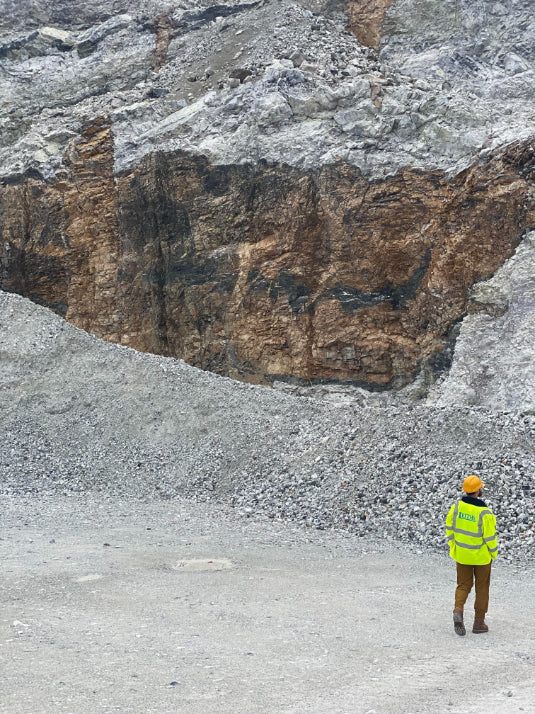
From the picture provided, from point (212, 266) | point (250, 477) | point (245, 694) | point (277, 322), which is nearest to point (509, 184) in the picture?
point (277, 322)

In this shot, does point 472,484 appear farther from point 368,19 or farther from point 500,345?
point 368,19

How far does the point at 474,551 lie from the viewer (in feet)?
20.6

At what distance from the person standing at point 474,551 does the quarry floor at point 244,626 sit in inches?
8.9

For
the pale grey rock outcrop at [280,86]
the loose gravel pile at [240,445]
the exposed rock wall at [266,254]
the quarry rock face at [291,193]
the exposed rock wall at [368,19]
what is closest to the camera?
the loose gravel pile at [240,445]

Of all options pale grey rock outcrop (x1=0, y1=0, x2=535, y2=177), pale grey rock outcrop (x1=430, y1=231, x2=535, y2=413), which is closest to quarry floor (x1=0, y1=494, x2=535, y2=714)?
pale grey rock outcrop (x1=430, y1=231, x2=535, y2=413)

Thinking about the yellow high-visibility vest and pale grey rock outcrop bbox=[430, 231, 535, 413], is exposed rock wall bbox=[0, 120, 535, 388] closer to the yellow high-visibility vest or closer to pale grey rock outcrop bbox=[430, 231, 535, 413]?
pale grey rock outcrop bbox=[430, 231, 535, 413]

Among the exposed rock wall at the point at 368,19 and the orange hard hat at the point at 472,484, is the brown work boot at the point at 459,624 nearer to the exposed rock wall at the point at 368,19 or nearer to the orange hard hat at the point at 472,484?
the orange hard hat at the point at 472,484

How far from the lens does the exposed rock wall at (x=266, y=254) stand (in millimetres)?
19406

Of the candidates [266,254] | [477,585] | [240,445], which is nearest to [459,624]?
[477,585]

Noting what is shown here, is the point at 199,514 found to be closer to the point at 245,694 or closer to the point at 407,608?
the point at 407,608

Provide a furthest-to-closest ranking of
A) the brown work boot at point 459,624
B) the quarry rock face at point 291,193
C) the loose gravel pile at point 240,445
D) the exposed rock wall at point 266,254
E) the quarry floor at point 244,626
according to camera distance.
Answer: the quarry rock face at point 291,193
the exposed rock wall at point 266,254
the loose gravel pile at point 240,445
the brown work boot at point 459,624
the quarry floor at point 244,626

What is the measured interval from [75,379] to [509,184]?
1286cm

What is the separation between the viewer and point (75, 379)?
1748cm

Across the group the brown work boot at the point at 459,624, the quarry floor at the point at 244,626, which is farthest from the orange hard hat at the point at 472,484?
the quarry floor at the point at 244,626
